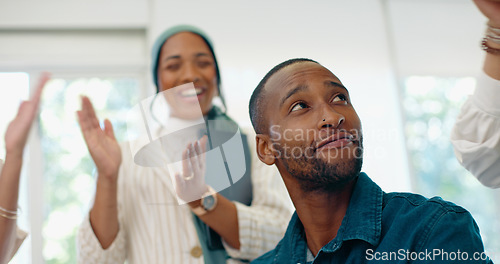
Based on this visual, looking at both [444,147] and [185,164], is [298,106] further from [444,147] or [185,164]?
[444,147]

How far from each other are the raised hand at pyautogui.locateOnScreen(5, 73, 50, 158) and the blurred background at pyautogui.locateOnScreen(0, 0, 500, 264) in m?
0.78

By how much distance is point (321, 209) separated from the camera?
86cm

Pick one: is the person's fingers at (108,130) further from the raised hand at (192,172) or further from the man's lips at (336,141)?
the man's lips at (336,141)

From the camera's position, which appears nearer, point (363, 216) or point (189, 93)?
point (363, 216)

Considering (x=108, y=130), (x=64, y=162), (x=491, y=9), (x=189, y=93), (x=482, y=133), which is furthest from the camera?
(x=64, y=162)

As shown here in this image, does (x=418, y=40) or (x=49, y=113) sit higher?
(x=418, y=40)

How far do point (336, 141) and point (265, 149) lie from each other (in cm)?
17

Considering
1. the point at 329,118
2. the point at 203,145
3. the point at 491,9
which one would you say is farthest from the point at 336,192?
the point at 491,9

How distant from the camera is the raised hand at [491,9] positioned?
679 mm

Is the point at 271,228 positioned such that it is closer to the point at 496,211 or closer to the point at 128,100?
the point at 496,211

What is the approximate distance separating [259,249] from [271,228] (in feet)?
0.19

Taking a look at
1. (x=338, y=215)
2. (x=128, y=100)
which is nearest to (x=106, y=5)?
(x=128, y=100)

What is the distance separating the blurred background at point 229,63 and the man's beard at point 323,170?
522mm

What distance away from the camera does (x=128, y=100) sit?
2.49m
